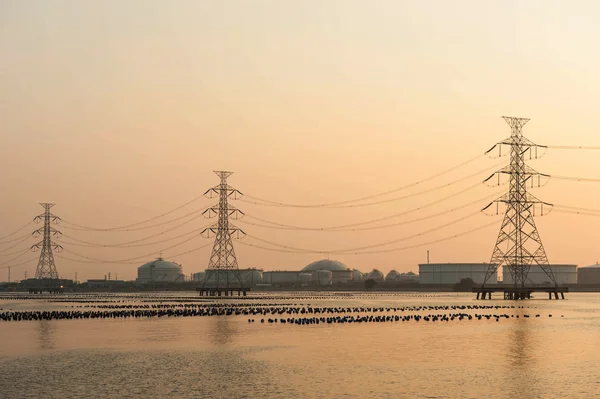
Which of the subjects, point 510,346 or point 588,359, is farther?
point 510,346

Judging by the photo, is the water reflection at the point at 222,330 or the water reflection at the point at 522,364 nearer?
the water reflection at the point at 522,364

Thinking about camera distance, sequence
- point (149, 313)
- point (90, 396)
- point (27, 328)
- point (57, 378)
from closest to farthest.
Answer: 1. point (90, 396)
2. point (57, 378)
3. point (27, 328)
4. point (149, 313)

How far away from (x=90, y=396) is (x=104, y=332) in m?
Result: 38.2

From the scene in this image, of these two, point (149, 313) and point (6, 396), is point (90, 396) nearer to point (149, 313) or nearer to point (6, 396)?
point (6, 396)

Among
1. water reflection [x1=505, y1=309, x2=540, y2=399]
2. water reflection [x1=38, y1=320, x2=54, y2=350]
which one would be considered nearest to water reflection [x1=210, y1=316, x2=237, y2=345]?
water reflection [x1=38, y1=320, x2=54, y2=350]

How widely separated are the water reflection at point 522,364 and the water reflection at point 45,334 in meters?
33.0

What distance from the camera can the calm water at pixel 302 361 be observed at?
38.3 m

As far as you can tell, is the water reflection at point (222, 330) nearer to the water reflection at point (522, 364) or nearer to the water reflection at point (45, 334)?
the water reflection at point (45, 334)

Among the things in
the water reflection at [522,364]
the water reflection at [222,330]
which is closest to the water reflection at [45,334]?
the water reflection at [222,330]

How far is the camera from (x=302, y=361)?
162 ft

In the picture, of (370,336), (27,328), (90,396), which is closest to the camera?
(90,396)

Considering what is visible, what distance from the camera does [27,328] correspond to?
80.3m

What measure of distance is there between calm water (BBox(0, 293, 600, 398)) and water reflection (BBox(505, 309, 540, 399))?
0.22ft

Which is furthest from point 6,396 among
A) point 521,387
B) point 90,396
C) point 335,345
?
point 335,345
